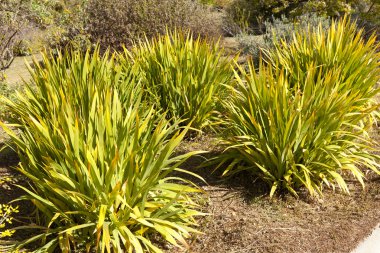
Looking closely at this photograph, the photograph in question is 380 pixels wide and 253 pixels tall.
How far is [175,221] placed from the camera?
3.79 metres

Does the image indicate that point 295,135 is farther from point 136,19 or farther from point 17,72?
point 17,72

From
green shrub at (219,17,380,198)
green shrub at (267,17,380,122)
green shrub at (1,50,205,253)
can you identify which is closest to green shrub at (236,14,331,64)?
green shrub at (267,17,380,122)

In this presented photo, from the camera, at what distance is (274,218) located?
13.7 ft

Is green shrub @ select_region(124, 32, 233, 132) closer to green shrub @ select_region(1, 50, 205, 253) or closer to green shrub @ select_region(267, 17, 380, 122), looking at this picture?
green shrub @ select_region(267, 17, 380, 122)

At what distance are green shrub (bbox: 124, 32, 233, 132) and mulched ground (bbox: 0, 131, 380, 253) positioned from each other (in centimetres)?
115

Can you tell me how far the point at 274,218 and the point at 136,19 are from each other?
26.6ft

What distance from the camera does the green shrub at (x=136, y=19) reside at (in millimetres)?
11188

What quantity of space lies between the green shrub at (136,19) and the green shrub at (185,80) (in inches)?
199

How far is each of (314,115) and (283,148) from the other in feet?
1.37

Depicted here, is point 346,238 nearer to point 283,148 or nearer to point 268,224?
point 268,224

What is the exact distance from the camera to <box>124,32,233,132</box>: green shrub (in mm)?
5758

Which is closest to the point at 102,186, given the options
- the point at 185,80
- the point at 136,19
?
the point at 185,80

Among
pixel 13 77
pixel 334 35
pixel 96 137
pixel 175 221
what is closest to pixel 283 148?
pixel 175 221

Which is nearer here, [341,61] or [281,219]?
[281,219]
